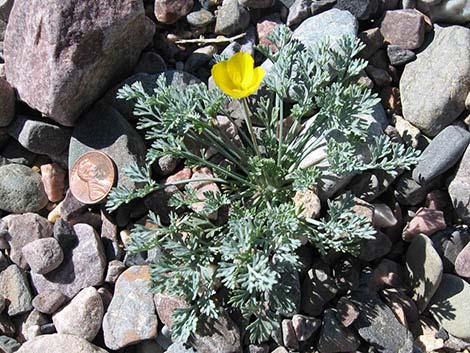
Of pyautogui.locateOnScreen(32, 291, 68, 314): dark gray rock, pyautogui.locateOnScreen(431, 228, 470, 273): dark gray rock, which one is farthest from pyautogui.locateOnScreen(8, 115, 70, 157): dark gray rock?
pyautogui.locateOnScreen(431, 228, 470, 273): dark gray rock

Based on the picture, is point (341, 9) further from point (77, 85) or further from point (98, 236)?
point (98, 236)

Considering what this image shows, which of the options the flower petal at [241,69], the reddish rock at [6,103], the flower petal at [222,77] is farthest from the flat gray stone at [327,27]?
the reddish rock at [6,103]

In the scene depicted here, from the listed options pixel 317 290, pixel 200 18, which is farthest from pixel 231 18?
pixel 317 290

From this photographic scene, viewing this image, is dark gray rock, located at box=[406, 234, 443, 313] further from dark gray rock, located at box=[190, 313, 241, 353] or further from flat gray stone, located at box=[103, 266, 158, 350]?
flat gray stone, located at box=[103, 266, 158, 350]

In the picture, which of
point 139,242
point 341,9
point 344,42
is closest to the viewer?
point 139,242

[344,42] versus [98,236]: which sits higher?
[344,42]

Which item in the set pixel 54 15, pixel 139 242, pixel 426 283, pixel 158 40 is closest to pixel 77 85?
pixel 54 15

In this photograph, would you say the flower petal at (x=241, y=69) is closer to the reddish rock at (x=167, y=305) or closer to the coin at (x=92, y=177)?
the coin at (x=92, y=177)
